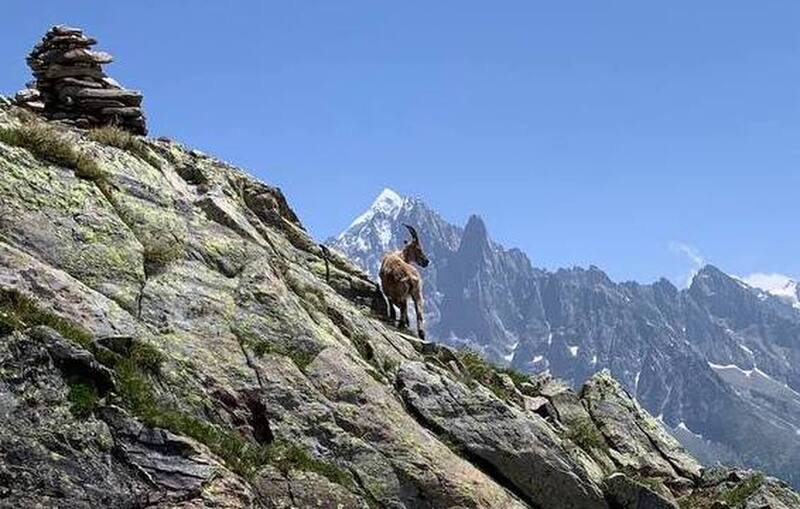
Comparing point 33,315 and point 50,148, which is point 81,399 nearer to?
point 33,315

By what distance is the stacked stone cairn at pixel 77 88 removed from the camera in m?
28.6

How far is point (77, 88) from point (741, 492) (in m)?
22.2

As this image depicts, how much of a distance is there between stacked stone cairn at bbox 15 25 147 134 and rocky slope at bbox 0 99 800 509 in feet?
4.39

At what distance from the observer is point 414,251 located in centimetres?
3925

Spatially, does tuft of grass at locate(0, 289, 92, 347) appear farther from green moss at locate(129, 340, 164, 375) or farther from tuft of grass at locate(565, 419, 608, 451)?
tuft of grass at locate(565, 419, 608, 451)

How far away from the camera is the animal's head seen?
127 ft

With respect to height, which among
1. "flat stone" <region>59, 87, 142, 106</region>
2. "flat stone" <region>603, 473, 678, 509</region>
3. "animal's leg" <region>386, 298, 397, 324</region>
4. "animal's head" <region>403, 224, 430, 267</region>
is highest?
"animal's head" <region>403, 224, 430, 267</region>

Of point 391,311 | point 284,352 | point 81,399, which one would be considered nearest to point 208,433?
point 81,399

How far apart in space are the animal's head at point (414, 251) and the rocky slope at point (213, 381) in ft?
27.3

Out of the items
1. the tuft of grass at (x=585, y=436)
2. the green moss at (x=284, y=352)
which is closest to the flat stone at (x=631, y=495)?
the tuft of grass at (x=585, y=436)

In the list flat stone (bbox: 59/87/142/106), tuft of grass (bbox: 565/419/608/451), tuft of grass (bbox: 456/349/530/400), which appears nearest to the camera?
flat stone (bbox: 59/87/142/106)

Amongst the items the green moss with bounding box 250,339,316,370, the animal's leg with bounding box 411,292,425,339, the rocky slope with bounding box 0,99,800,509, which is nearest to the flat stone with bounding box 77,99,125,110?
the rocky slope with bounding box 0,99,800,509

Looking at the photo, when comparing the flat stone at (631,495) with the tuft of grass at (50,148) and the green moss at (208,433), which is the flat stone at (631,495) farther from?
the tuft of grass at (50,148)

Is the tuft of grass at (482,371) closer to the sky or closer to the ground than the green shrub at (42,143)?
closer to the ground
